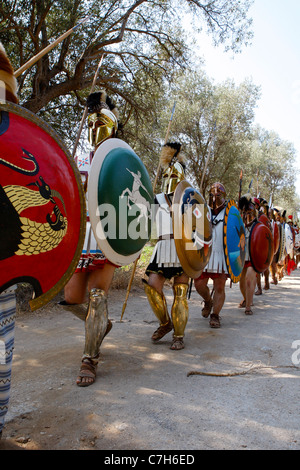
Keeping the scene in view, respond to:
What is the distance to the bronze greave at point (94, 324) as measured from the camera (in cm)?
262

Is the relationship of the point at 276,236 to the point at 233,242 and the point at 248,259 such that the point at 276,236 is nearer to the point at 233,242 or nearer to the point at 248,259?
the point at 248,259

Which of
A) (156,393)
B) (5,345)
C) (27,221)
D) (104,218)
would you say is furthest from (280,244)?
(27,221)

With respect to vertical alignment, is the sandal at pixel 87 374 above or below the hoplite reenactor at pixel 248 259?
below

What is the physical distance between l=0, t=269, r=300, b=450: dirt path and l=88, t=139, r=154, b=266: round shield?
89 cm

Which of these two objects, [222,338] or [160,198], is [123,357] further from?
[160,198]

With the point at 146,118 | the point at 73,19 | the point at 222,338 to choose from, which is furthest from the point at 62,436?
the point at 146,118

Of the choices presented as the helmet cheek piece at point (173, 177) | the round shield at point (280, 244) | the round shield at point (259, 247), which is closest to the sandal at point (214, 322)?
the round shield at point (259, 247)

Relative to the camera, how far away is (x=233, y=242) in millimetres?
4395

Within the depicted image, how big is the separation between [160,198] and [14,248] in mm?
2361

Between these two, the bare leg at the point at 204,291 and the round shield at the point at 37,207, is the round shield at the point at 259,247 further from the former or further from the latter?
the round shield at the point at 37,207

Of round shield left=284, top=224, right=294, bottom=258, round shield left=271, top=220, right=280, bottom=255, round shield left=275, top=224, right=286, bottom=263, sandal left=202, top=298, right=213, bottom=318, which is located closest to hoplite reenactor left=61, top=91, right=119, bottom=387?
sandal left=202, top=298, right=213, bottom=318

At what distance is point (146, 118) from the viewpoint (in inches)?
335

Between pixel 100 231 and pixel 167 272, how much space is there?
1.51 m

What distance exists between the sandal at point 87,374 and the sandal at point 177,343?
0.95 meters
